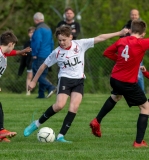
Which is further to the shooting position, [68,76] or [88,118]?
[88,118]

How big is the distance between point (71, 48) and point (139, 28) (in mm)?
1272

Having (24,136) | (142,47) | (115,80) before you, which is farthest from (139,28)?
(24,136)

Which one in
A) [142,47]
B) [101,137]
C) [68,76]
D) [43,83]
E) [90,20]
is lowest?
[90,20]

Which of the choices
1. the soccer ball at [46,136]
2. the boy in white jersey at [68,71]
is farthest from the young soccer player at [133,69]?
the soccer ball at [46,136]

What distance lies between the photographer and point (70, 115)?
931 cm

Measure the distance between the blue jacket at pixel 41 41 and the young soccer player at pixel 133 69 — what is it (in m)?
7.01

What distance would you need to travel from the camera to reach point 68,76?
945 centimetres

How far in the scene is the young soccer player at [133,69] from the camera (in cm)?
861

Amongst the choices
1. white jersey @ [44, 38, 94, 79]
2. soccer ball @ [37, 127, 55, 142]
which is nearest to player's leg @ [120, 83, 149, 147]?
white jersey @ [44, 38, 94, 79]

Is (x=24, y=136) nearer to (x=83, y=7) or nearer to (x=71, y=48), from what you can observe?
(x=71, y=48)

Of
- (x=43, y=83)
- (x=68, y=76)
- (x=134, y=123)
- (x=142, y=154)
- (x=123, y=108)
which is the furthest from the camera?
(x=43, y=83)

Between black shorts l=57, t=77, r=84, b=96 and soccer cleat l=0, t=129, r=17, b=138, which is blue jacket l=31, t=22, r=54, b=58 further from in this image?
soccer cleat l=0, t=129, r=17, b=138

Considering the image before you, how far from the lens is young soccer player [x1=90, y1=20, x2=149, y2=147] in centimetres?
861

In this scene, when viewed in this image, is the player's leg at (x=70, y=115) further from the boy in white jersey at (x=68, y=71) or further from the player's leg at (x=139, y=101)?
the player's leg at (x=139, y=101)
